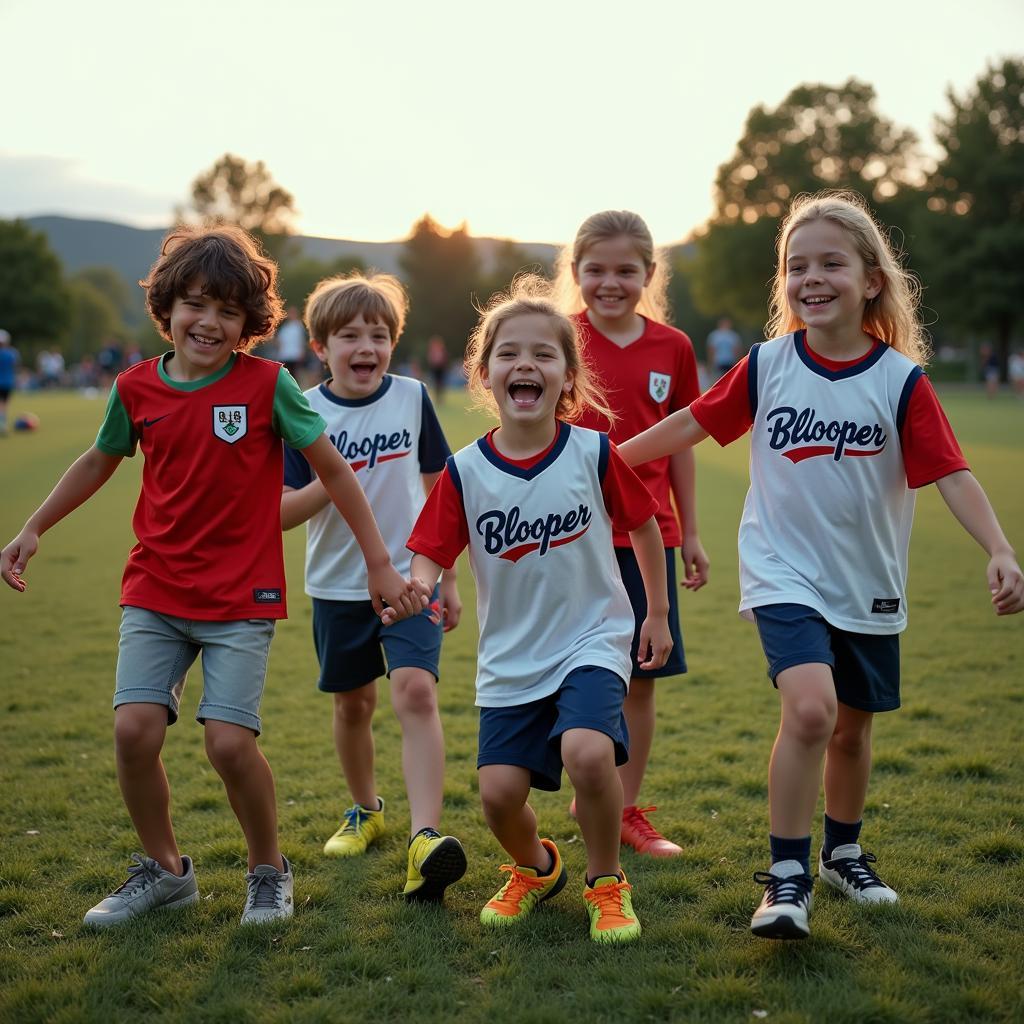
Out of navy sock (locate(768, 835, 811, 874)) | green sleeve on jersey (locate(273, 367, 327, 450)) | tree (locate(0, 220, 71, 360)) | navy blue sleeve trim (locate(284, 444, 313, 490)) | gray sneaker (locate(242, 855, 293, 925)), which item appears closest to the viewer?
navy sock (locate(768, 835, 811, 874))

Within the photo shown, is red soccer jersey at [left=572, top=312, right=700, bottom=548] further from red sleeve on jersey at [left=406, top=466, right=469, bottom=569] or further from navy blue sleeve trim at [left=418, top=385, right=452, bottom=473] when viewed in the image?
red sleeve on jersey at [left=406, top=466, right=469, bottom=569]

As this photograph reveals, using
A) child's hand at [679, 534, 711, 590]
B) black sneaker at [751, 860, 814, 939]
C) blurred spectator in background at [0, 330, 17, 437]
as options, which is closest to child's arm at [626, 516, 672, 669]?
black sneaker at [751, 860, 814, 939]

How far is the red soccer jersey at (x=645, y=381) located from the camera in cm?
432

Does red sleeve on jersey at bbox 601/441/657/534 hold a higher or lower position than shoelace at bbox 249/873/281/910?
higher

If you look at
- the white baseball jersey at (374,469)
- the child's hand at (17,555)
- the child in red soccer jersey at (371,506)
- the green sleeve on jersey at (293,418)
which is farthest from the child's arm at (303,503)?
the child's hand at (17,555)

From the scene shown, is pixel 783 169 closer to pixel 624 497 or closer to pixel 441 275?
pixel 441 275

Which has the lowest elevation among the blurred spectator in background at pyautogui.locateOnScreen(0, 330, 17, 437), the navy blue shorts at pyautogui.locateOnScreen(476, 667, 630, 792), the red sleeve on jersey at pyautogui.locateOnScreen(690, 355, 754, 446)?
the navy blue shorts at pyautogui.locateOnScreen(476, 667, 630, 792)

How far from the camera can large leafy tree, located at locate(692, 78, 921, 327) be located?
205 ft

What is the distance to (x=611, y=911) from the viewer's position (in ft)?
11.0

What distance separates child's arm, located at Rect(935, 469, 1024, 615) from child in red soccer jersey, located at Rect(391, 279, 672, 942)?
3.01ft

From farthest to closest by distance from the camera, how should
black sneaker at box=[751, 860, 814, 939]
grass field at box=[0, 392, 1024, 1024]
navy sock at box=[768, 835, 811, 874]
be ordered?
navy sock at box=[768, 835, 811, 874], black sneaker at box=[751, 860, 814, 939], grass field at box=[0, 392, 1024, 1024]

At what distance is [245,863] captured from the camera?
4043 millimetres

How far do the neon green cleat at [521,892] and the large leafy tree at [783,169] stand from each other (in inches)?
2410

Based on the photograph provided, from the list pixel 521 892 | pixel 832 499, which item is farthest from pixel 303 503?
pixel 832 499
